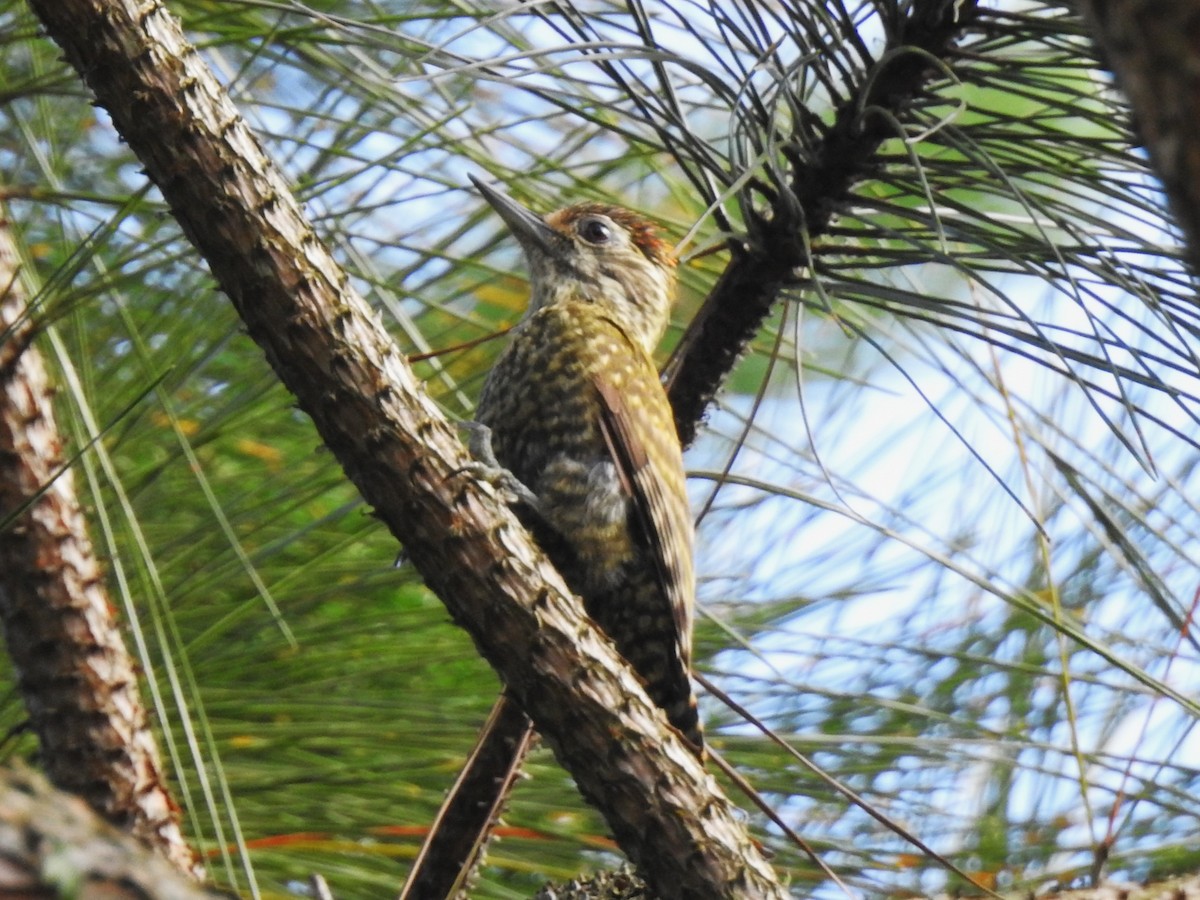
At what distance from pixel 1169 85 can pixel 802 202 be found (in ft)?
4.52

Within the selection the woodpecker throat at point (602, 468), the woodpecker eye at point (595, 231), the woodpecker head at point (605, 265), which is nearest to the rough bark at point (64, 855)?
the woodpecker throat at point (602, 468)

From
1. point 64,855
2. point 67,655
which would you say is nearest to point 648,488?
point 67,655

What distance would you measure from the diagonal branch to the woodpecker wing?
54cm

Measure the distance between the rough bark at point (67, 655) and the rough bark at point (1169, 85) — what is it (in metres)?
1.56

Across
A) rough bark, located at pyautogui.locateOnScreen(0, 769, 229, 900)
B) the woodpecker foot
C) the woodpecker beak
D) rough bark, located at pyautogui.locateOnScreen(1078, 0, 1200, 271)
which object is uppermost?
the woodpecker beak

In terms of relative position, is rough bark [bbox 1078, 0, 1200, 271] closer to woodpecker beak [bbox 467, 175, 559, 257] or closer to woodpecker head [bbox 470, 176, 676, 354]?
woodpecker beak [bbox 467, 175, 559, 257]

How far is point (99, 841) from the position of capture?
24.3 inches

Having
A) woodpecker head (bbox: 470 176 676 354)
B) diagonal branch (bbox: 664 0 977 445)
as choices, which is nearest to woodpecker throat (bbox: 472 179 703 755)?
woodpecker head (bbox: 470 176 676 354)

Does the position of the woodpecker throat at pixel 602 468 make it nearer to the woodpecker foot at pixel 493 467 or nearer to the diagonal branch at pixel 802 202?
the woodpecker foot at pixel 493 467

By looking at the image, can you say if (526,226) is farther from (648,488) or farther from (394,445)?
(394,445)

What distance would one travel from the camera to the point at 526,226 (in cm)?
296

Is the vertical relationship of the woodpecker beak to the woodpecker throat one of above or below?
above

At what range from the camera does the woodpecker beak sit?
8.64 ft

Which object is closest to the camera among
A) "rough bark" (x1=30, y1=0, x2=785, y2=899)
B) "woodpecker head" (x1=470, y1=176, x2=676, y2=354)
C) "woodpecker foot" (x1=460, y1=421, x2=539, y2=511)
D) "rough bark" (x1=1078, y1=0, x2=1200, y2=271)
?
"rough bark" (x1=1078, y1=0, x2=1200, y2=271)
